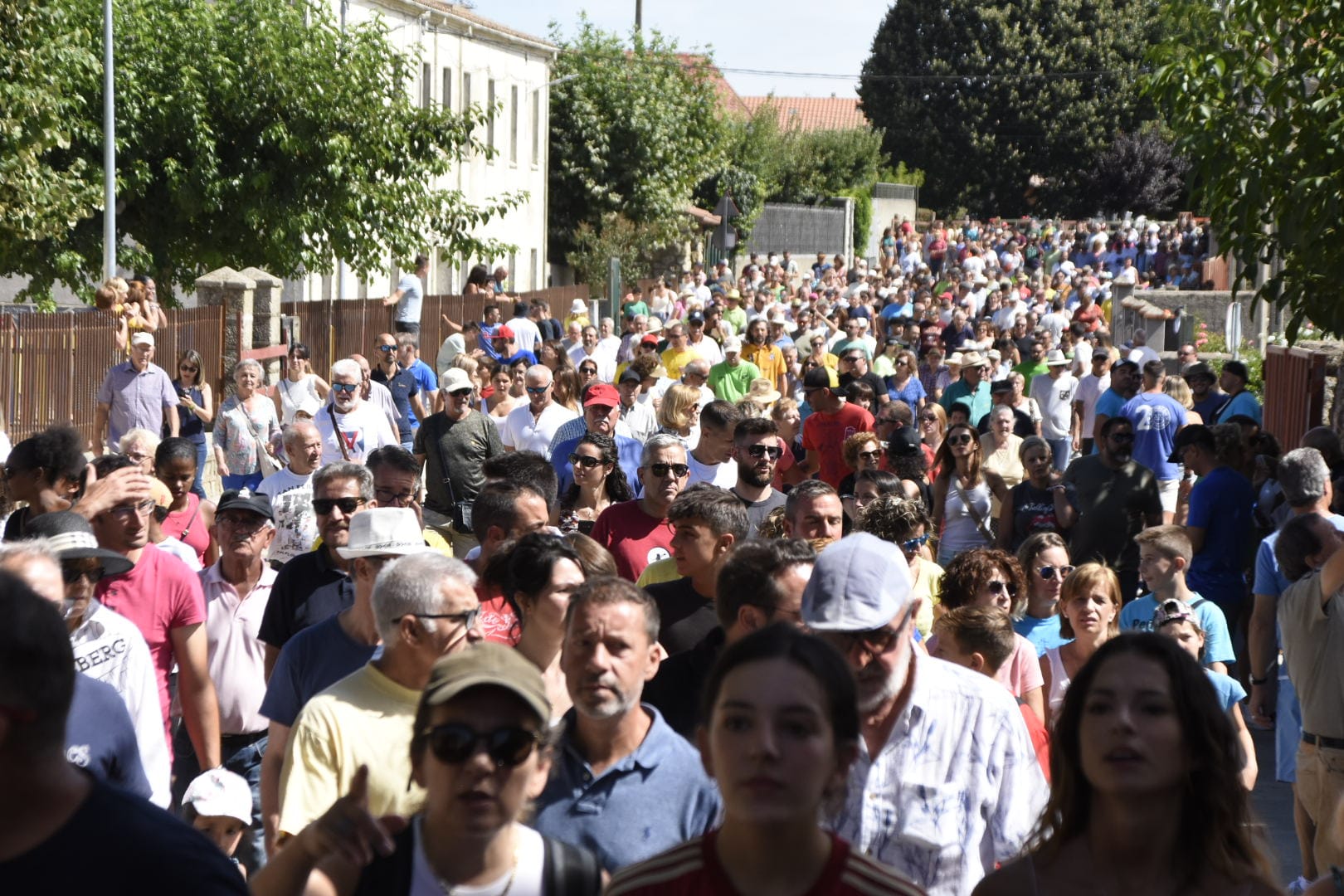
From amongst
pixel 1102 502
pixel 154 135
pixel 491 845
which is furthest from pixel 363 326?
pixel 491 845

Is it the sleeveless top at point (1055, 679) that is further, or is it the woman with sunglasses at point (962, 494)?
the woman with sunglasses at point (962, 494)

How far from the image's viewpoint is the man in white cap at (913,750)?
13.5 feet

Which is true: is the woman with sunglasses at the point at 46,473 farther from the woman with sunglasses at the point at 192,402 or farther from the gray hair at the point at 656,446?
the woman with sunglasses at the point at 192,402

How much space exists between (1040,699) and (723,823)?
372 cm

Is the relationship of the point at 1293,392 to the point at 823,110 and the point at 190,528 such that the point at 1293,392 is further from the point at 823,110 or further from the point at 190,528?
the point at 823,110

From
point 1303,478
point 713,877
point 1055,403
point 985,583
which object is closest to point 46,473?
point 985,583

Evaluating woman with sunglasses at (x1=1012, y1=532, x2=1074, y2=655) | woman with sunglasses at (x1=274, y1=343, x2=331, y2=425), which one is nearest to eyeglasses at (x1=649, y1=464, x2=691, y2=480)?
woman with sunglasses at (x1=1012, y1=532, x2=1074, y2=655)

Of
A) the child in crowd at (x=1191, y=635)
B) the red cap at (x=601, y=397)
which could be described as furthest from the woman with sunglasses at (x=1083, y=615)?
the red cap at (x=601, y=397)

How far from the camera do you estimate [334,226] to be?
80.6 feet

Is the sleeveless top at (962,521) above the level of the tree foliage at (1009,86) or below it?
below

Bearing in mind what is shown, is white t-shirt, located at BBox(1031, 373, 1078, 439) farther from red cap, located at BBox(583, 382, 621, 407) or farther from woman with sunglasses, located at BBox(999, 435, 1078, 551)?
red cap, located at BBox(583, 382, 621, 407)

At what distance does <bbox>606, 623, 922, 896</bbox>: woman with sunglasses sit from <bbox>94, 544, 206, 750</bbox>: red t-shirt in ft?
11.2

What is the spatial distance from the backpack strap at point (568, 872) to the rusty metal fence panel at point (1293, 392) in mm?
12500

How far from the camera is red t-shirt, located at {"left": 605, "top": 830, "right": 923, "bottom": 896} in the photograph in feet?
10.6
